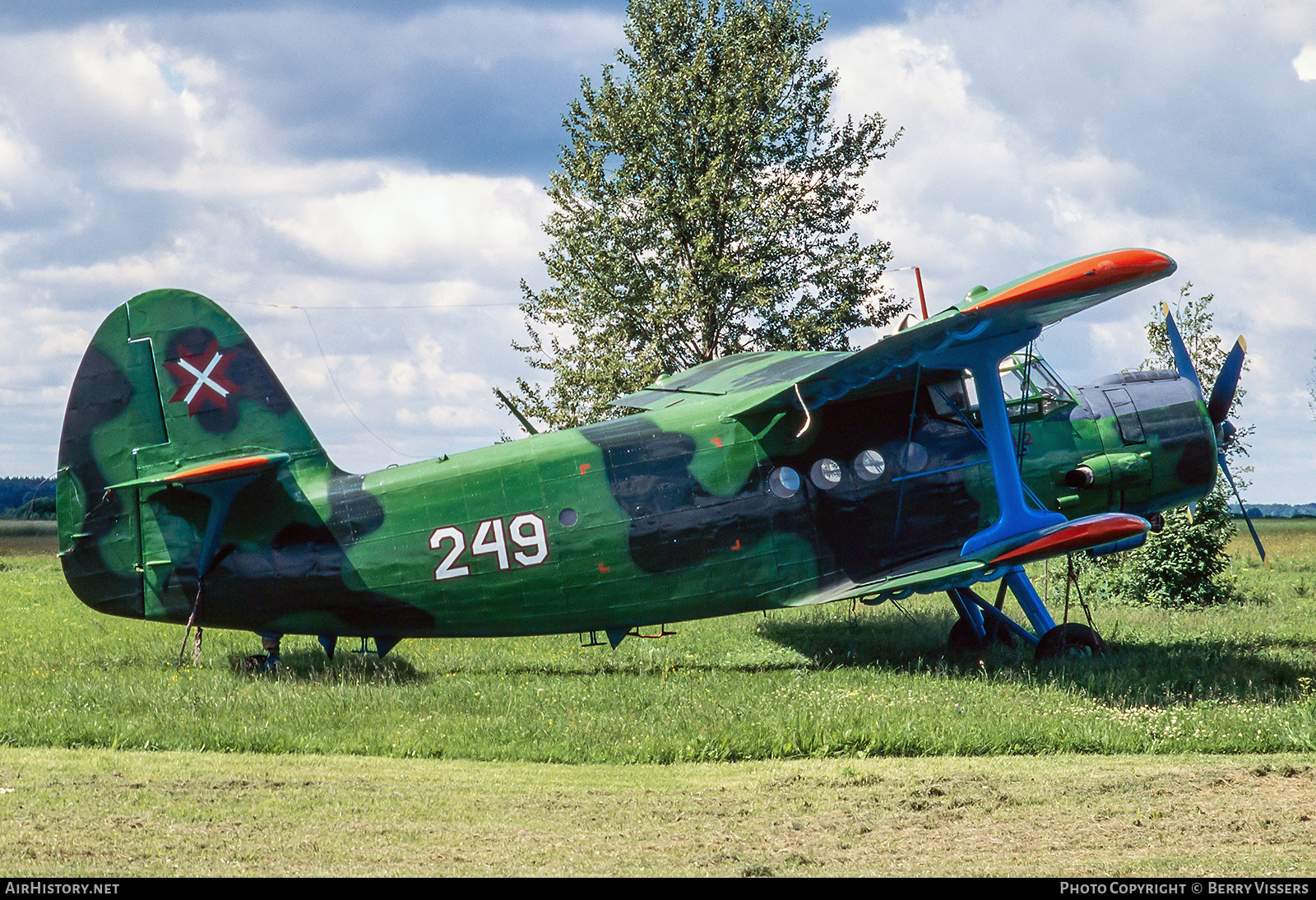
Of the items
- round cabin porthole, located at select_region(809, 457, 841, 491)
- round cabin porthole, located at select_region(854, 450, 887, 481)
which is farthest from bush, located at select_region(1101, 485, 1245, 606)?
round cabin porthole, located at select_region(809, 457, 841, 491)

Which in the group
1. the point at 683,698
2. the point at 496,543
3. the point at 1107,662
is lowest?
the point at 1107,662

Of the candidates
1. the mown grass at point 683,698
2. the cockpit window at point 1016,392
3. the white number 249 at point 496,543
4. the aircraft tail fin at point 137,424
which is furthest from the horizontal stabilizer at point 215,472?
the cockpit window at point 1016,392

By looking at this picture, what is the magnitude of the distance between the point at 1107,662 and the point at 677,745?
522 cm

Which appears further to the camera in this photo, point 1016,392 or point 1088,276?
point 1016,392

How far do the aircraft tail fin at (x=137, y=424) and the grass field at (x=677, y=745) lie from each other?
1.26m

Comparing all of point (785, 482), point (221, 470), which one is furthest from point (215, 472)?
point (785, 482)

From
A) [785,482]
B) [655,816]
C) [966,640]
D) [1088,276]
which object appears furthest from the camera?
[966,640]

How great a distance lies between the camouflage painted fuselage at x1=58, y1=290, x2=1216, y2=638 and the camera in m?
10.9

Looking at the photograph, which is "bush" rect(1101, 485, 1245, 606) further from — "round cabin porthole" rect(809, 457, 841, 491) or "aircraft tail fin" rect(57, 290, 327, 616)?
"aircraft tail fin" rect(57, 290, 327, 616)

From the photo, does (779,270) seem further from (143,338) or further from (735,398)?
(143,338)

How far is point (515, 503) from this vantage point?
11000 millimetres

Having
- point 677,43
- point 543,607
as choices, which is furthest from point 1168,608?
point 677,43

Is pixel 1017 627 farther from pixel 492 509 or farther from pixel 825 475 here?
pixel 492 509

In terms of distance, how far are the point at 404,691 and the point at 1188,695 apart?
7510 millimetres
